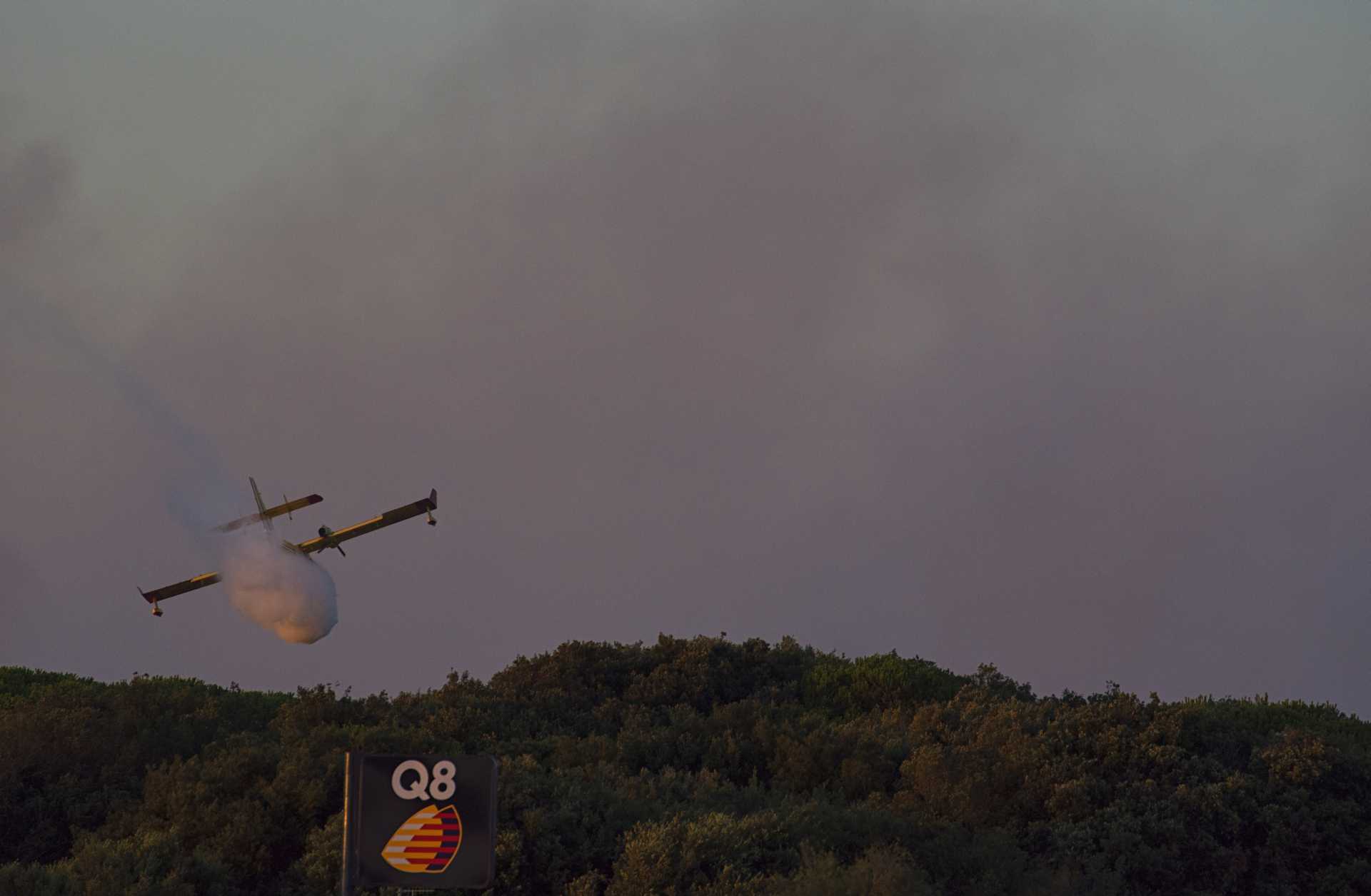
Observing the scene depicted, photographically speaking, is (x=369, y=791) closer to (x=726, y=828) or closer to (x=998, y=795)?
(x=726, y=828)

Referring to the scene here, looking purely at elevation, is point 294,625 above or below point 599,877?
above

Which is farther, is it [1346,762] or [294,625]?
[294,625]

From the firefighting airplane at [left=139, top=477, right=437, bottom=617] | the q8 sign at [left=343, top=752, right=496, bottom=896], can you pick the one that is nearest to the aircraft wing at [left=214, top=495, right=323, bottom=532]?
the firefighting airplane at [left=139, top=477, right=437, bottom=617]

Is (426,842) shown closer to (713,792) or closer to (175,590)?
(713,792)

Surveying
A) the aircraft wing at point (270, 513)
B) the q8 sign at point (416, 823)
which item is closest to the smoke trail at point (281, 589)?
the aircraft wing at point (270, 513)

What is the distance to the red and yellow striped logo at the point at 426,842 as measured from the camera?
41.7 ft

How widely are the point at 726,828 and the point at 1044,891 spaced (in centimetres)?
465

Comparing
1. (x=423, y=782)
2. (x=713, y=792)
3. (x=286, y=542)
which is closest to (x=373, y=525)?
(x=286, y=542)

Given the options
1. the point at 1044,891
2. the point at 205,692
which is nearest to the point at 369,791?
the point at 1044,891

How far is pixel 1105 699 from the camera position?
2991 centimetres

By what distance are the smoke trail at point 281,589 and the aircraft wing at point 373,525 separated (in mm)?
602

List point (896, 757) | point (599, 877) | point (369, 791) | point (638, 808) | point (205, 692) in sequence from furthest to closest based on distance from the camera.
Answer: point (205, 692)
point (896, 757)
point (638, 808)
point (599, 877)
point (369, 791)

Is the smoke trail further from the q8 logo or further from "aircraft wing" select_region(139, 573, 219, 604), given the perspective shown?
the q8 logo

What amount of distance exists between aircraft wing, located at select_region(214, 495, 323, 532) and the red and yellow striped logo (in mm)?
20945
